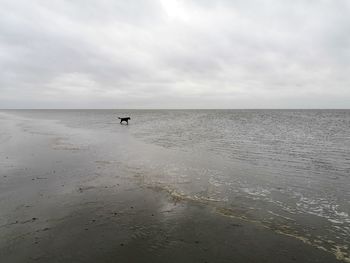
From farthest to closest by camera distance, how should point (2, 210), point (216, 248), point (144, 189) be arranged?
point (144, 189)
point (2, 210)
point (216, 248)

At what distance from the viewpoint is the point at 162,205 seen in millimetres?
9875

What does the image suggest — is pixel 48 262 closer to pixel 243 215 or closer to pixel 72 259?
pixel 72 259

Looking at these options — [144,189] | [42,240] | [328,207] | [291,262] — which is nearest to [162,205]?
[144,189]

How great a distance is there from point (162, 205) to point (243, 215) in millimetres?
2782

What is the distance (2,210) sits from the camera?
9078 mm

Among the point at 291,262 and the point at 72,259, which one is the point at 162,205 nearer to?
the point at 72,259

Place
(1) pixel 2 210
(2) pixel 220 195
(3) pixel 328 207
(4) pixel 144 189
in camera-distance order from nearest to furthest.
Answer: (1) pixel 2 210, (3) pixel 328 207, (2) pixel 220 195, (4) pixel 144 189

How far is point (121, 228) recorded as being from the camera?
7930mm

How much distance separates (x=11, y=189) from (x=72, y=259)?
6.68 meters

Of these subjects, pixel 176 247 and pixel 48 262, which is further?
pixel 176 247

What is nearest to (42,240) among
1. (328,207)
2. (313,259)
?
(313,259)

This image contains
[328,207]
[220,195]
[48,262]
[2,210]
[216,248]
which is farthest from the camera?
[220,195]

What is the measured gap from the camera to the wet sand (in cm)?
661

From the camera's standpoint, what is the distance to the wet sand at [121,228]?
21.7ft
